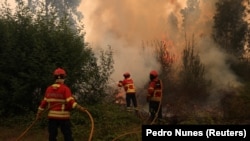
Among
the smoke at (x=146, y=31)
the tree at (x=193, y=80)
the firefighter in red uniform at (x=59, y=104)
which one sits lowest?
the firefighter in red uniform at (x=59, y=104)

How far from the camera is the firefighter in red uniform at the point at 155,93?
43.2 ft

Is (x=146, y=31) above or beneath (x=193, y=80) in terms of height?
above

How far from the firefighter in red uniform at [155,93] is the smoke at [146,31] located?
32.4 ft

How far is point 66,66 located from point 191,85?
9.36 metres

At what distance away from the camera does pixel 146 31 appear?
95.6 feet

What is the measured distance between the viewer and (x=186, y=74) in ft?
73.7

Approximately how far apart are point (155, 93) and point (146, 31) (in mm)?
16170

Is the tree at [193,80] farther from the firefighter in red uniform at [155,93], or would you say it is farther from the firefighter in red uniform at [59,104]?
the firefighter in red uniform at [59,104]

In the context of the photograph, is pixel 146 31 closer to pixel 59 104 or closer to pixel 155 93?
pixel 155 93

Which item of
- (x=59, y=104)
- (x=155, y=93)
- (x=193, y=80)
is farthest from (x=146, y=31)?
(x=59, y=104)

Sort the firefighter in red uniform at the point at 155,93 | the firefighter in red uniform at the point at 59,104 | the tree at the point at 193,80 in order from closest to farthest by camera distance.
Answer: the firefighter in red uniform at the point at 59,104
the firefighter in red uniform at the point at 155,93
the tree at the point at 193,80

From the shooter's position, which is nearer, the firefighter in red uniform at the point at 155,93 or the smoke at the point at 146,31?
the firefighter in red uniform at the point at 155,93

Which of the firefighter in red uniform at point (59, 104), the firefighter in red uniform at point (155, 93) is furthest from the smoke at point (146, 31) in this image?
the firefighter in red uniform at point (59, 104)

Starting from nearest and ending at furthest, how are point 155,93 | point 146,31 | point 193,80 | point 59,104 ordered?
point 59,104, point 155,93, point 193,80, point 146,31
